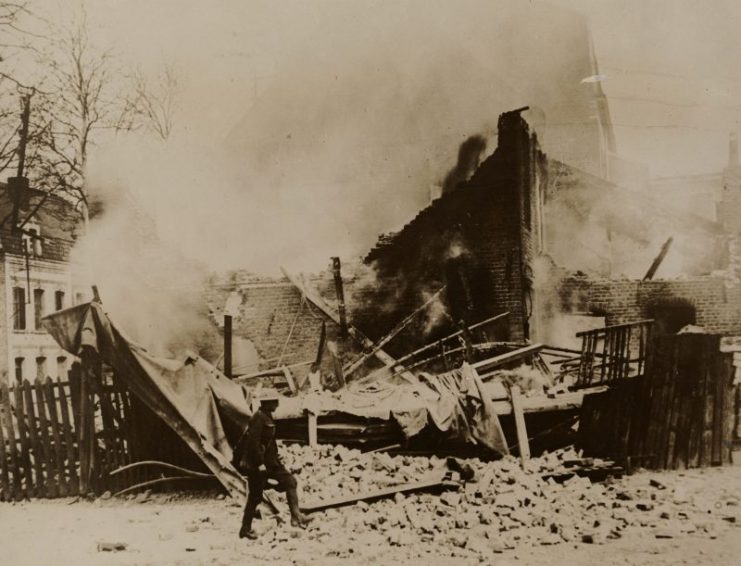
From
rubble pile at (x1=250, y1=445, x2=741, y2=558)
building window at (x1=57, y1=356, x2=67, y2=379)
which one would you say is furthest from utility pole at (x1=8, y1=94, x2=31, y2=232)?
rubble pile at (x1=250, y1=445, x2=741, y2=558)

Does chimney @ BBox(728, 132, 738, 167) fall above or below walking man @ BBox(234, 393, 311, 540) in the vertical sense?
above

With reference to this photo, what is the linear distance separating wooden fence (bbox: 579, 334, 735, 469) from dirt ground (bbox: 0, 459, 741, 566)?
0.30m

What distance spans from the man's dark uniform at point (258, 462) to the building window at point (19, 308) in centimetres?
529

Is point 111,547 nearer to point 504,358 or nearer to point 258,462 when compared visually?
point 258,462

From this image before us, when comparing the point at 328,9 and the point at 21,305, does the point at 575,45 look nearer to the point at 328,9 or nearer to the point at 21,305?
the point at 328,9

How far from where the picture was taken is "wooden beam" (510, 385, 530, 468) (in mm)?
8188

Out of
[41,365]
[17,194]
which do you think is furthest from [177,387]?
[17,194]

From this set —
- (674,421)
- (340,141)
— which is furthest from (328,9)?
(340,141)

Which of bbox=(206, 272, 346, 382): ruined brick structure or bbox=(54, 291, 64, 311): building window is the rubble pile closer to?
bbox=(54, 291, 64, 311): building window

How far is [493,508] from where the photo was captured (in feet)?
21.2

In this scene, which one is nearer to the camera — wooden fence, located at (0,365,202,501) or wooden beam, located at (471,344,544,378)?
wooden fence, located at (0,365,202,501)

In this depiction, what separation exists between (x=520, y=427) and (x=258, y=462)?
3.77m

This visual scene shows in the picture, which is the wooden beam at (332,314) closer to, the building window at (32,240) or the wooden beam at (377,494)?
the building window at (32,240)

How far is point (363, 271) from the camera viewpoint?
1525 cm
